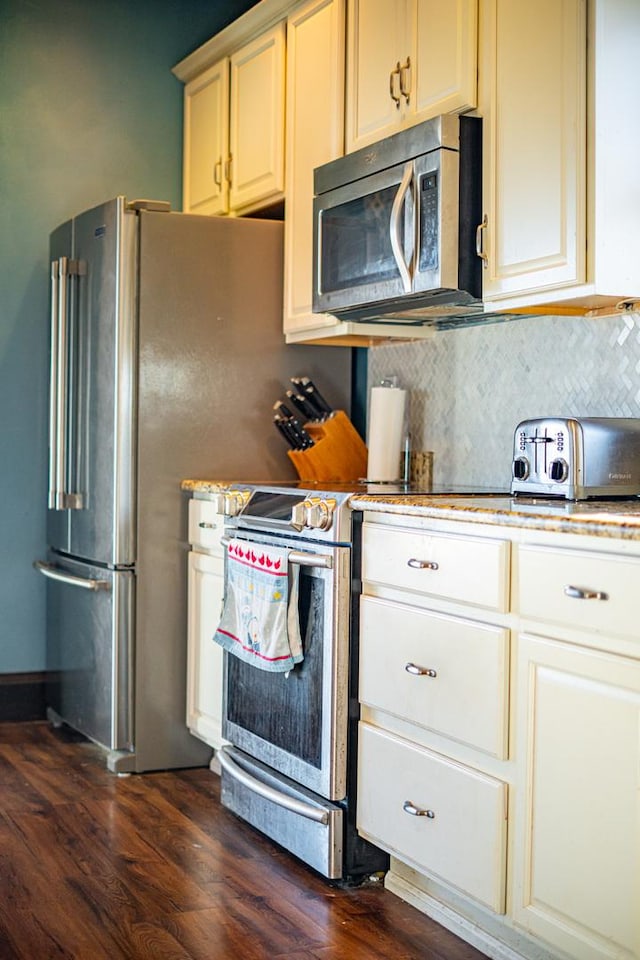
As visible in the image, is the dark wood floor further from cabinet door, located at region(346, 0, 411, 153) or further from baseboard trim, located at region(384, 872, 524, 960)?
cabinet door, located at region(346, 0, 411, 153)

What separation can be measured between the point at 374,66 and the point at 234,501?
1239 millimetres

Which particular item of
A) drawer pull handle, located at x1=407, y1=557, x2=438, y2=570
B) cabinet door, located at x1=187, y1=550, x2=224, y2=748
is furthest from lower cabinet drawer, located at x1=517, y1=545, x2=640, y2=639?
cabinet door, located at x1=187, y1=550, x2=224, y2=748

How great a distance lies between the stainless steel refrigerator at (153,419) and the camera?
3.54 meters

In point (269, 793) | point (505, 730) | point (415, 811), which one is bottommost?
point (269, 793)

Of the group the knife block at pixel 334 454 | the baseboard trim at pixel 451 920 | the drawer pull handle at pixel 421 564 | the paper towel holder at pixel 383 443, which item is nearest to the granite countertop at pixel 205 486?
the knife block at pixel 334 454

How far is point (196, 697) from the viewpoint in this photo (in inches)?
139

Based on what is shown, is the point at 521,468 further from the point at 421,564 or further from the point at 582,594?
the point at 582,594

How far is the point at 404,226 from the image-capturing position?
2.84 metres

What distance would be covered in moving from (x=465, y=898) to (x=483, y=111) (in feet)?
5.70

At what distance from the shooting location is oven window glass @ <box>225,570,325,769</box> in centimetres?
269

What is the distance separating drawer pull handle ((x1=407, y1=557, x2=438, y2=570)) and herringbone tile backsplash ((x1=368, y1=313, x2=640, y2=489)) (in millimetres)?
649

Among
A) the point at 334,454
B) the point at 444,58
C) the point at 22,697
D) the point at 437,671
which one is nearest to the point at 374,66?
the point at 444,58

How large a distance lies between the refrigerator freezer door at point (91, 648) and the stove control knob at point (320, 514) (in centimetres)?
103

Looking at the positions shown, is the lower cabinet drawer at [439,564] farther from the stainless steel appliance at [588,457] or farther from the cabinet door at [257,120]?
the cabinet door at [257,120]
